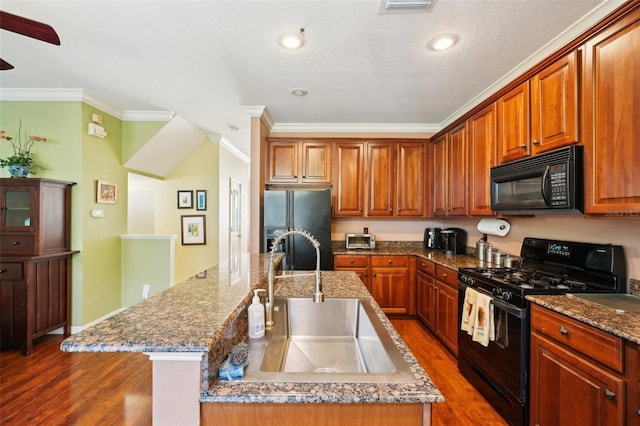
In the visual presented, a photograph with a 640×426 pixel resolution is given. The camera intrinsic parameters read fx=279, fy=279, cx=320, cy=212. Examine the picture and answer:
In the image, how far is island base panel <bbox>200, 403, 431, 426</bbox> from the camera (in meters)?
0.75

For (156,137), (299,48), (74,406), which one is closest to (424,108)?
(299,48)

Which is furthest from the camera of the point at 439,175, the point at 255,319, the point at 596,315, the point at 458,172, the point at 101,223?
the point at 439,175

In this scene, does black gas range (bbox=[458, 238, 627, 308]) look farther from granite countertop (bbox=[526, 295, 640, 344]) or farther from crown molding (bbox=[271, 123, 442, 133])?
crown molding (bbox=[271, 123, 442, 133])

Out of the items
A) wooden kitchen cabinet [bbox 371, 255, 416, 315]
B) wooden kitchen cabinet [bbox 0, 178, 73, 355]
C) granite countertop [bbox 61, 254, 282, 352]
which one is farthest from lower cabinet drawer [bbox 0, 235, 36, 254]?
wooden kitchen cabinet [bbox 371, 255, 416, 315]

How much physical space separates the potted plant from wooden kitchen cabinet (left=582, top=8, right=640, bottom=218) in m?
4.78

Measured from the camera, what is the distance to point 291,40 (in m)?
2.03

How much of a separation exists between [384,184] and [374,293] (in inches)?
56.9

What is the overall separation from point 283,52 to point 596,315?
2.53 metres

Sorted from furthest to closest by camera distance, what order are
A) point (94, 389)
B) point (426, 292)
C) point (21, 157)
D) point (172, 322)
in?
point (426, 292)
point (21, 157)
point (94, 389)
point (172, 322)

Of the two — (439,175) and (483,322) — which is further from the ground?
(439,175)

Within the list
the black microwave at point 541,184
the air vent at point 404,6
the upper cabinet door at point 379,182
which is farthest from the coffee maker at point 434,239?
the air vent at point 404,6

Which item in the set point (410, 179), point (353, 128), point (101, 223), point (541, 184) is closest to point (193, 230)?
point (101, 223)

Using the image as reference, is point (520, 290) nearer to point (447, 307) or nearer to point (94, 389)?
point (447, 307)

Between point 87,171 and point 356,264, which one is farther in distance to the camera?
point 356,264
